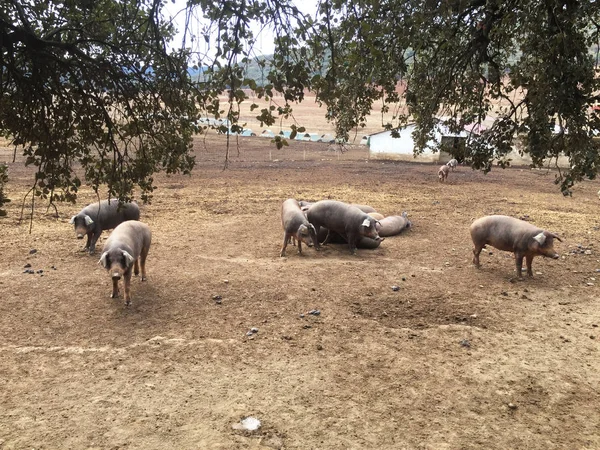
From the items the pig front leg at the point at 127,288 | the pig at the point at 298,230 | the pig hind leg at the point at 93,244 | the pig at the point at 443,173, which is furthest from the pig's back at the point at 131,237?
the pig at the point at 443,173

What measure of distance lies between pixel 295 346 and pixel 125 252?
324cm

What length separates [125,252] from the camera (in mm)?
8695

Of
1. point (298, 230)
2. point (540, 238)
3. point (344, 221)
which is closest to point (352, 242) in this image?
point (344, 221)

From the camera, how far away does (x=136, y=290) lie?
9.46 metres

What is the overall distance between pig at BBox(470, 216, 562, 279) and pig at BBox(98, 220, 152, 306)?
6.70 m

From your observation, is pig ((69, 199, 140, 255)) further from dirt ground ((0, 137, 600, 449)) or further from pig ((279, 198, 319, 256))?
pig ((279, 198, 319, 256))

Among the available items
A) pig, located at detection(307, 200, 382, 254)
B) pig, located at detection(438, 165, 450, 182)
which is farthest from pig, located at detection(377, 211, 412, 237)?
pig, located at detection(438, 165, 450, 182)

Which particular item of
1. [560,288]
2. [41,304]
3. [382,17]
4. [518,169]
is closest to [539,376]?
[560,288]

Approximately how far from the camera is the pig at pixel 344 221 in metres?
12.5

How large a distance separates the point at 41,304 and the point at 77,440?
4011 mm

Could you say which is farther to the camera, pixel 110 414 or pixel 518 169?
pixel 518 169

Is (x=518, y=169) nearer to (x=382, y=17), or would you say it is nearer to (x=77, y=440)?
(x=382, y=17)

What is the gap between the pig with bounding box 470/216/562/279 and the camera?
10672mm

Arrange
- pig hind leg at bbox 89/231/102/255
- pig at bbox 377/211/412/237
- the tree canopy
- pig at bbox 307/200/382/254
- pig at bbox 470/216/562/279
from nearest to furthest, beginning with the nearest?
the tree canopy < pig at bbox 470/216/562/279 < pig hind leg at bbox 89/231/102/255 < pig at bbox 307/200/382/254 < pig at bbox 377/211/412/237
